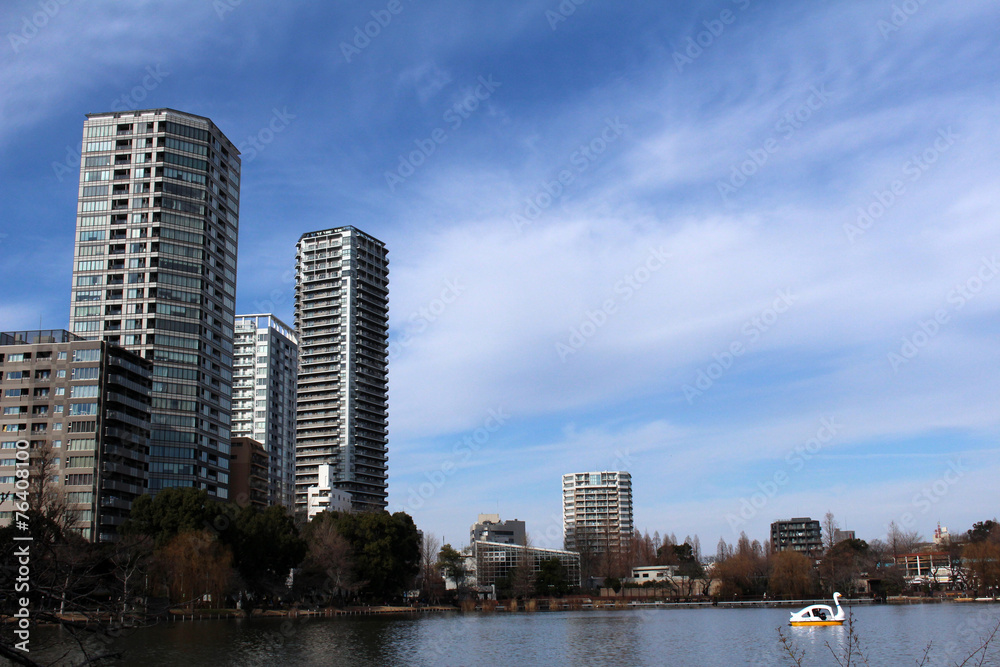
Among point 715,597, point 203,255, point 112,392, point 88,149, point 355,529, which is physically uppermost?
point 88,149

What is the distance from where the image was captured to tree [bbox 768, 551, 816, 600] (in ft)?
391

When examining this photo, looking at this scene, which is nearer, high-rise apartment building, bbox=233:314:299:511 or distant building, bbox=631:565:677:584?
distant building, bbox=631:565:677:584

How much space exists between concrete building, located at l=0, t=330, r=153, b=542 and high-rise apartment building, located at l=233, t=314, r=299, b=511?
2993 inches

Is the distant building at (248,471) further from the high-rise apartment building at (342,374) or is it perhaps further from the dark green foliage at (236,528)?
the dark green foliage at (236,528)

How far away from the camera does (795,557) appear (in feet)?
395

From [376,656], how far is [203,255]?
84.9 metres

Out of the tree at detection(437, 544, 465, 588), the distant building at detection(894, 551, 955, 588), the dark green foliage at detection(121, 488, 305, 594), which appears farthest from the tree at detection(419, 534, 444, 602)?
the distant building at detection(894, 551, 955, 588)

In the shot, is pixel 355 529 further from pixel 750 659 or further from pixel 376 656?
pixel 750 659

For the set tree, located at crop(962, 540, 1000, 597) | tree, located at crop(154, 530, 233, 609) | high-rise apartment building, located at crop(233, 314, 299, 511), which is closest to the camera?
tree, located at crop(154, 530, 233, 609)

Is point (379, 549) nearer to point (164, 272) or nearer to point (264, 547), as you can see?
point (264, 547)

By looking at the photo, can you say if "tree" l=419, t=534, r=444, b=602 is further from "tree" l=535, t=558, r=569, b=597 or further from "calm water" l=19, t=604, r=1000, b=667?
"calm water" l=19, t=604, r=1000, b=667

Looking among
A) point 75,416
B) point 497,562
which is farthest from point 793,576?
point 75,416

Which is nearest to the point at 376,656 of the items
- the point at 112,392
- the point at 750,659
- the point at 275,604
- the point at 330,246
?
the point at 750,659

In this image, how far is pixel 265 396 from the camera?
17788 centimetres
